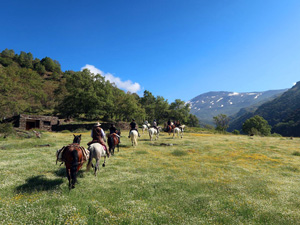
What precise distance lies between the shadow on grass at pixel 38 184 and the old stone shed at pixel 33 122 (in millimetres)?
39697

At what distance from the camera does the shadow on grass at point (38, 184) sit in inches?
269

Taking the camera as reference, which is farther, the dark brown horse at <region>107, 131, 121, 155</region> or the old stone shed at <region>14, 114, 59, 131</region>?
the old stone shed at <region>14, 114, 59, 131</region>

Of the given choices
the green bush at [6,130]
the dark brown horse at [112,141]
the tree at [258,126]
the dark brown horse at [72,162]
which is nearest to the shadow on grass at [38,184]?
the dark brown horse at [72,162]

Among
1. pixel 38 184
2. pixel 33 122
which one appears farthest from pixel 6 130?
pixel 38 184

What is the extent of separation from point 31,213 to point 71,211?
4.19ft

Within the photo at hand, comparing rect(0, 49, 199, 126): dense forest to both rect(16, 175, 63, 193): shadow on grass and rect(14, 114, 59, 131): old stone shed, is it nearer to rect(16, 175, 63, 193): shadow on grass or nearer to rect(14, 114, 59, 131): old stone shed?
rect(14, 114, 59, 131): old stone shed

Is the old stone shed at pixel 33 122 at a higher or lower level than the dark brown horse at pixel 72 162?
higher

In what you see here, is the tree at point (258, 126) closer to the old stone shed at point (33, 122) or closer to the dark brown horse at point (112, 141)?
the dark brown horse at point (112, 141)

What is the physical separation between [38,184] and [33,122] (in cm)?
4186

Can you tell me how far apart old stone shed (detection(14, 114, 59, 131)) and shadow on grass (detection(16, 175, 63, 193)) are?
39.7 m

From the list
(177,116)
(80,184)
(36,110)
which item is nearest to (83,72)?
(36,110)

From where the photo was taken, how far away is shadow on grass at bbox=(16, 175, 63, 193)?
6.82 m

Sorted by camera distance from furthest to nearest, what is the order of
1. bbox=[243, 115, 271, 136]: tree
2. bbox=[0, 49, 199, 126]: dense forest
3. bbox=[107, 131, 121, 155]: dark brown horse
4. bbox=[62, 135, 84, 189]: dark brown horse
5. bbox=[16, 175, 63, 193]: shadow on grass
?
bbox=[243, 115, 271, 136]: tree, bbox=[0, 49, 199, 126]: dense forest, bbox=[107, 131, 121, 155]: dark brown horse, bbox=[62, 135, 84, 189]: dark brown horse, bbox=[16, 175, 63, 193]: shadow on grass

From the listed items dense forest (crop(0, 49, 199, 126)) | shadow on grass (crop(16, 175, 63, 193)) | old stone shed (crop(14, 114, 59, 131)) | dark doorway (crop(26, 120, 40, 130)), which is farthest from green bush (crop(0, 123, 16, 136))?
dense forest (crop(0, 49, 199, 126))
